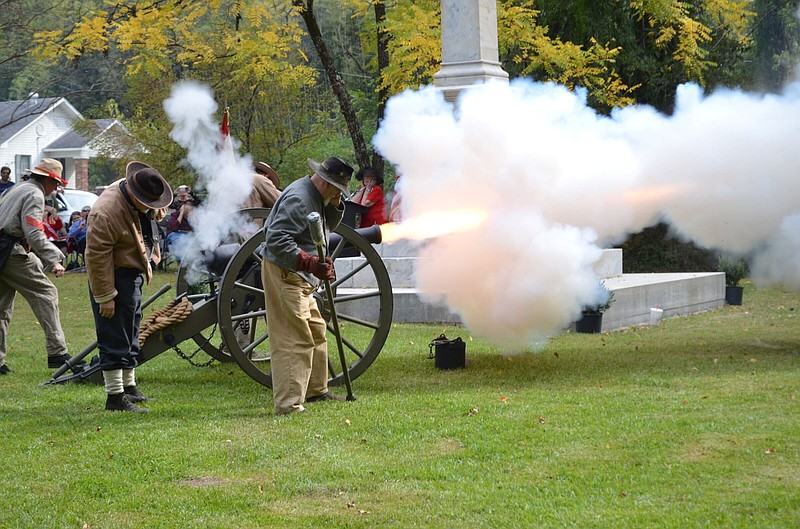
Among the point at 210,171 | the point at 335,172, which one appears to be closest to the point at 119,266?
the point at 335,172

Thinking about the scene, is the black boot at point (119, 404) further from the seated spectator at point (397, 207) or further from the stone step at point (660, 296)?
the stone step at point (660, 296)

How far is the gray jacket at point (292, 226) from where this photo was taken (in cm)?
745

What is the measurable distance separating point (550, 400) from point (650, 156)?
269 centimetres

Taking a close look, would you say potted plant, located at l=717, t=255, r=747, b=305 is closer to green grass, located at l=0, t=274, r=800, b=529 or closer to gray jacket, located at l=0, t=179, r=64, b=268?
green grass, located at l=0, t=274, r=800, b=529

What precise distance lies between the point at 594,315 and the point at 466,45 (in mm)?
3704

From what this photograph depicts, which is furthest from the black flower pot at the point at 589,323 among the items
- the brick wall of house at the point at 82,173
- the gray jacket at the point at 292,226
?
the brick wall of house at the point at 82,173

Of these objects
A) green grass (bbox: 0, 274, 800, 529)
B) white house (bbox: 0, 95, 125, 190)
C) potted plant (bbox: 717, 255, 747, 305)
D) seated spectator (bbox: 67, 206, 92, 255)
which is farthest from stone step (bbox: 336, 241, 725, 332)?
white house (bbox: 0, 95, 125, 190)

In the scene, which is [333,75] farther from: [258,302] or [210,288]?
[258,302]

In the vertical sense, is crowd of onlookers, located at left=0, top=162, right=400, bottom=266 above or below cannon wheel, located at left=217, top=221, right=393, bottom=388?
above

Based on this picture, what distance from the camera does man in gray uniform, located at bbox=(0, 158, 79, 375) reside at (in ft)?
31.0

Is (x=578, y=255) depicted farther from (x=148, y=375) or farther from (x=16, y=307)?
(x=16, y=307)

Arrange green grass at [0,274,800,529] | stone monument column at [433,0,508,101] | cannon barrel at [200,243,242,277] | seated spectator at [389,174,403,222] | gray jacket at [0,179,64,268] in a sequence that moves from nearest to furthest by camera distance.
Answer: green grass at [0,274,800,529]
cannon barrel at [200,243,242,277]
gray jacket at [0,179,64,268]
seated spectator at [389,174,403,222]
stone monument column at [433,0,508,101]

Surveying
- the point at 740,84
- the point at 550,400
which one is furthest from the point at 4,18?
the point at 550,400

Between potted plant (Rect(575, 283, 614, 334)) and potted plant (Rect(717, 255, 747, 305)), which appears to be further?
potted plant (Rect(717, 255, 747, 305))
